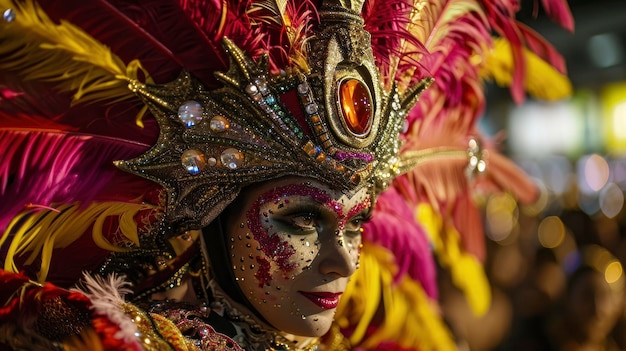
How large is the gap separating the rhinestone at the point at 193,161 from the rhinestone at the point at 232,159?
4cm

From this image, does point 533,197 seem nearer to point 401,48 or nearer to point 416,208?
point 416,208

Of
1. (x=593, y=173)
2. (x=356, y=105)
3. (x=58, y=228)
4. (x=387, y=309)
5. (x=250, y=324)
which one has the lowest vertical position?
(x=593, y=173)

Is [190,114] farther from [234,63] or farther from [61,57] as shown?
[61,57]

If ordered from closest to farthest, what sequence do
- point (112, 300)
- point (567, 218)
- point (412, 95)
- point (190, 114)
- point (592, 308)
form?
point (112, 300) → point (190, 114) → point (412, 95) → point (592, 308) → point (567, 218)

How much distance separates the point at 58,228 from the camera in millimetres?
1914

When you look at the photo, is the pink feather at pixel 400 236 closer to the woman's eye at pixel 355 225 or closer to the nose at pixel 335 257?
the woman's eye at pixel 355 225

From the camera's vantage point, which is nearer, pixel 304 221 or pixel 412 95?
pixel 304 221

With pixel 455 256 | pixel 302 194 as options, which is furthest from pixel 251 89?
pixel 455 256

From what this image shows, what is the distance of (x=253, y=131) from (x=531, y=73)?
1.29m

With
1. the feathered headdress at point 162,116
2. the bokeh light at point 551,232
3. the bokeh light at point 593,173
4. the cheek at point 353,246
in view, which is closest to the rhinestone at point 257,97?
the feathered headdress at point 162,116

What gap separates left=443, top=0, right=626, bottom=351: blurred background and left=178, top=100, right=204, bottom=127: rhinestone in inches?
54.9

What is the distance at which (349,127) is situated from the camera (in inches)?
75.0

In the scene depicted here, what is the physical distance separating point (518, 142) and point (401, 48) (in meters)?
10.7

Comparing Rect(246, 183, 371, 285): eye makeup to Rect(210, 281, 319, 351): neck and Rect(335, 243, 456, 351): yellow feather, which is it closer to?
Rect(210, 281, 319, 351): neck
